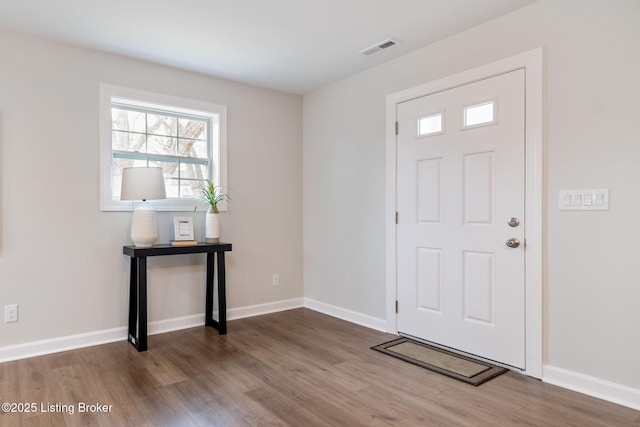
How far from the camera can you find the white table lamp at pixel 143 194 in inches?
122

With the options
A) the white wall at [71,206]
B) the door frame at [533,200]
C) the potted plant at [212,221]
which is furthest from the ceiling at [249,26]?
the potted plant at [212,221]

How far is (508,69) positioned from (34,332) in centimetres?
394

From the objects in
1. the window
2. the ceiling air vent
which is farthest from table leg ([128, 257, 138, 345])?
the ceiling air vent

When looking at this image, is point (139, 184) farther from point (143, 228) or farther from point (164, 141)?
point (164, 141)

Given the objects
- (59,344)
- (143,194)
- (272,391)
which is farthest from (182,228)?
(272,391)

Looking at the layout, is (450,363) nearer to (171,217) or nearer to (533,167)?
(533,167)

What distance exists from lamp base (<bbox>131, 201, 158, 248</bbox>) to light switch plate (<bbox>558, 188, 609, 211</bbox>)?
300 cm

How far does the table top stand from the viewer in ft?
10.1

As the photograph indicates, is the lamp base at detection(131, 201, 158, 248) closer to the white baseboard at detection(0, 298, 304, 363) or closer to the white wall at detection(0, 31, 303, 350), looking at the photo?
the white wall at detection(0, 31, 303, 350)

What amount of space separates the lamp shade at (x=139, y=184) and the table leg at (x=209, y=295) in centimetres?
84

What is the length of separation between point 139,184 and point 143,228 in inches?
14.4

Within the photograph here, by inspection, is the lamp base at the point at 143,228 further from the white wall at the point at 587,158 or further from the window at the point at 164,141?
the white wall at the point at 587,158

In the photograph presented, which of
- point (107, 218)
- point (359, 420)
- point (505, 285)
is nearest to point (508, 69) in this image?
point (505, 285)

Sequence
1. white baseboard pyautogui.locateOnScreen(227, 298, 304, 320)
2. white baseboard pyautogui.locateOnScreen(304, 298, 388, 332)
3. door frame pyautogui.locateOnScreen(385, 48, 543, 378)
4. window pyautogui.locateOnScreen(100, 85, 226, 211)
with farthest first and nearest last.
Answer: white baseboard pyautogui.locateOnScreen(227, 298, 304, 320), white baseboard pyautogui.locateOnScreen(304, 298, 388, 332), window pyautogui.locateOnScreen(100, 85, 226, 211), door frame pyautogui.locateOnScreen(385, 48, 543, 378)
